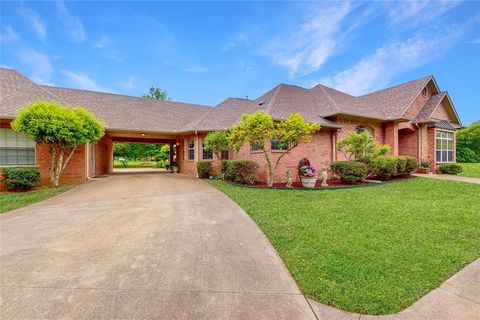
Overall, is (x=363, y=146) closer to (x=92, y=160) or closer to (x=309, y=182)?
(x=309, y=182)

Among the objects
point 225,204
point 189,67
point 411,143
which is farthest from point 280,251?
point 189,67

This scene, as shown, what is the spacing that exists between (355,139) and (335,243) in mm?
8610

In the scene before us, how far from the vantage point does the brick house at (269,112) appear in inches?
442

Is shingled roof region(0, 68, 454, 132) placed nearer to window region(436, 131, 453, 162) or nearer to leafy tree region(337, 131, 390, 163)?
leafy tree region(337, 131, 390, 163)

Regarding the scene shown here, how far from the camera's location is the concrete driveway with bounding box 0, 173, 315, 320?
239 centimetres

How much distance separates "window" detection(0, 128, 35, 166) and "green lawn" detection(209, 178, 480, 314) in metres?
10.8

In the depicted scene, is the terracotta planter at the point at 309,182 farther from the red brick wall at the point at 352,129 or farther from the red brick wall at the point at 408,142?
the red brick wall at the point at 408,142

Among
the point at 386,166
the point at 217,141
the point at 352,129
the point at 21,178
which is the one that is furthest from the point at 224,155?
the point at 21,178

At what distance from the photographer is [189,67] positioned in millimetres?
23500

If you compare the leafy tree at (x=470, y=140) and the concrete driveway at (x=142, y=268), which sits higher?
the leafy tree at (x=470, y=140)

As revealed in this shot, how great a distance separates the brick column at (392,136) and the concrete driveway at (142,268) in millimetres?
13843

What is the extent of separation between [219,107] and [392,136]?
12676 mm

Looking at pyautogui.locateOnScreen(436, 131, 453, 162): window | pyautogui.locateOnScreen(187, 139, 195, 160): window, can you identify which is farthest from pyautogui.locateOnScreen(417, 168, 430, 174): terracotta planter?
pyautogui.locateOnScreen(187, 139, 195, 160): window

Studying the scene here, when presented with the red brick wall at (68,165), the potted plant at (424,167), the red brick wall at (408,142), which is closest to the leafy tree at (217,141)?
the red brick wall at (68,165)
